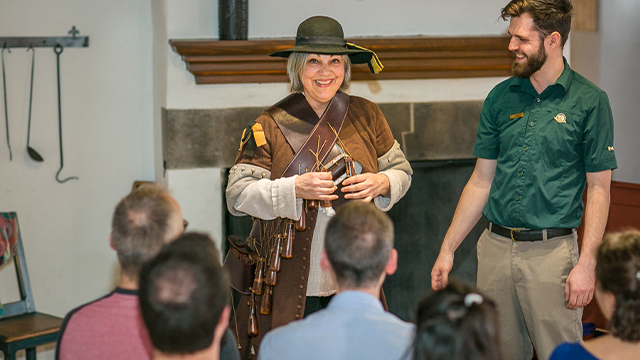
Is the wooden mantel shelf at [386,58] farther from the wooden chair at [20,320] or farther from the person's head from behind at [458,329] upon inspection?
the person's head from behind at [458,329]

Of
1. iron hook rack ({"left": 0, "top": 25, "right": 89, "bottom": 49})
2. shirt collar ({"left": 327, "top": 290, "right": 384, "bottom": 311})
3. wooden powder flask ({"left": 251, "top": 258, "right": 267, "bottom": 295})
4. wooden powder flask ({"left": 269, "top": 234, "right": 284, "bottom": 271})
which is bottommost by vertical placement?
wooden powder flask ({"left": 251, "top": 258, "right": 267, "bottom": 295})

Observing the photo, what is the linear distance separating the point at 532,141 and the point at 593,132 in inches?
7.7

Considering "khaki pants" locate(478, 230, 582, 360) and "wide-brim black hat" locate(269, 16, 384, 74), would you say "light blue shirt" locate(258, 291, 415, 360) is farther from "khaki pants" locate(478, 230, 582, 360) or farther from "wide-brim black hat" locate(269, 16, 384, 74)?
"wide-brim black hat" locate(269, 16, 384, 74)

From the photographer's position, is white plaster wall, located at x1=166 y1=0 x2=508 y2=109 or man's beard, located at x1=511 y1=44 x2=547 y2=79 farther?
white plaster wall, located at x1=166 y1=0 x2=508 y2=109

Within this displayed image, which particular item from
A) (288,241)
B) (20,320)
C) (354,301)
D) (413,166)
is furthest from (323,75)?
(20,320)

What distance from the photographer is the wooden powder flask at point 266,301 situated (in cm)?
236

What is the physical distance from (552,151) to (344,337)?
1.19m

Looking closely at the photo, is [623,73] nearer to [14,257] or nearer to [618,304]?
[618,304]

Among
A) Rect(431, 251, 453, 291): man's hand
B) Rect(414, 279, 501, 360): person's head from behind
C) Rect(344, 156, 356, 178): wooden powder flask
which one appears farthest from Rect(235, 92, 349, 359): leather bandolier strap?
Rect(414, 279, 501, 360): person's head from behind

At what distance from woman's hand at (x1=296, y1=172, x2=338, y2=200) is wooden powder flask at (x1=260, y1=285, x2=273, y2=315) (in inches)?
15.1

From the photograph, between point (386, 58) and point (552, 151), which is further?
point (386, 58)

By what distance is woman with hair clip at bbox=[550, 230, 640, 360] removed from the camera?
1.45 metres

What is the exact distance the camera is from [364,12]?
3.21 meters

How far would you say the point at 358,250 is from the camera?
4.92 feet
